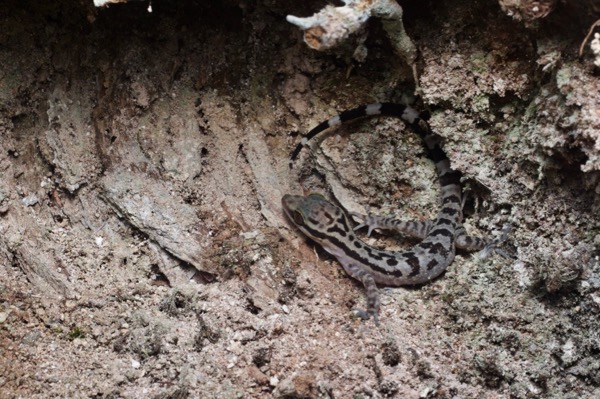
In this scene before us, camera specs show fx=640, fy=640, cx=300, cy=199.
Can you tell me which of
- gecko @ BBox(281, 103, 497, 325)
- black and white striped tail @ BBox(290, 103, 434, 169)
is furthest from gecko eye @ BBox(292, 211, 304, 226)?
black and white striped tail @ BBox(290, 103, 434, 169)

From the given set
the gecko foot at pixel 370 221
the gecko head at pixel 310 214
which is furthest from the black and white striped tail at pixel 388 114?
the gecko foot at pixel 370 221

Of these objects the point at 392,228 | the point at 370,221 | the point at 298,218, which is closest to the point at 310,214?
the point at 298,218

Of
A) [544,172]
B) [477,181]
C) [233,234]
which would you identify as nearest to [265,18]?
[233,234]

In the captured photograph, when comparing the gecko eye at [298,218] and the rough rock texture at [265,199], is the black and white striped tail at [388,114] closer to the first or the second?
the rough rock texture at [265,199]

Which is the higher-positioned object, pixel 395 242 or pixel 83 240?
pixel 83 240

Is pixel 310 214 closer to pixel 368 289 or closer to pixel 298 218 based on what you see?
pixel 298 218

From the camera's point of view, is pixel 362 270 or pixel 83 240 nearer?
pixel 83 240

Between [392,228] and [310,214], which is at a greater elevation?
[310,214]

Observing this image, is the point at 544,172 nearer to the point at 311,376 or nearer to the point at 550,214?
the point at 550,214
